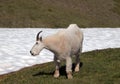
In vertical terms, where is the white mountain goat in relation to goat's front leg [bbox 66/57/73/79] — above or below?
above

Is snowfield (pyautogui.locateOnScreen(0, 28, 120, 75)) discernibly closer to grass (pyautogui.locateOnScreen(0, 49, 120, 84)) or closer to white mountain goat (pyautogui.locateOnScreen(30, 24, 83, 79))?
grass (pyautogui.locateOnScreen(0, 49, 120, 84))

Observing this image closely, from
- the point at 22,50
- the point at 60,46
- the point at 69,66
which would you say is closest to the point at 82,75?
the point at 69,66

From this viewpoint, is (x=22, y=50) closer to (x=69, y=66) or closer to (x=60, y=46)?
(x=69, y=66)

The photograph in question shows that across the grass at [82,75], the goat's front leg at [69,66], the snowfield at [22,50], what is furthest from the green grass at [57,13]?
the goat's front leg at [69,66]

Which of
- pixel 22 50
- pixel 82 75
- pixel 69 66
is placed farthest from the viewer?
pixel 22 50

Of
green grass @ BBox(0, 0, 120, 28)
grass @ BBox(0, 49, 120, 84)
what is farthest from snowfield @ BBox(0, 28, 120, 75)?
green grass @ BBox(0, 0, 120, 28)

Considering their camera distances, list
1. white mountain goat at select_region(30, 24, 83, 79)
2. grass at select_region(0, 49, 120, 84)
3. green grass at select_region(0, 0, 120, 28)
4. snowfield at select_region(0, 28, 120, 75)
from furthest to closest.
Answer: green grass at select_region(0, 0, 120, 28) < snowfield at select_region(0, 28, 120, 75) < grass at select_region(0, 49, 120, 84) < white mountain goat at select_region(30, 24, 83, 79)

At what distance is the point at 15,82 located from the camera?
47.3 ft

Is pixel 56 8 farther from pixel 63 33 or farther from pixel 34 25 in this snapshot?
pixel 63 33

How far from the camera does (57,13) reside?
49062 millimetres

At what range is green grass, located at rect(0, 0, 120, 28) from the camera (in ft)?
146

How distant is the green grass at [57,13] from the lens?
44.4m

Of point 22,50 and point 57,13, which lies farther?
point 57,13

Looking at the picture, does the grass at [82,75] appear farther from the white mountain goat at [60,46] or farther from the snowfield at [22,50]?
the snowfield at [22,50]
